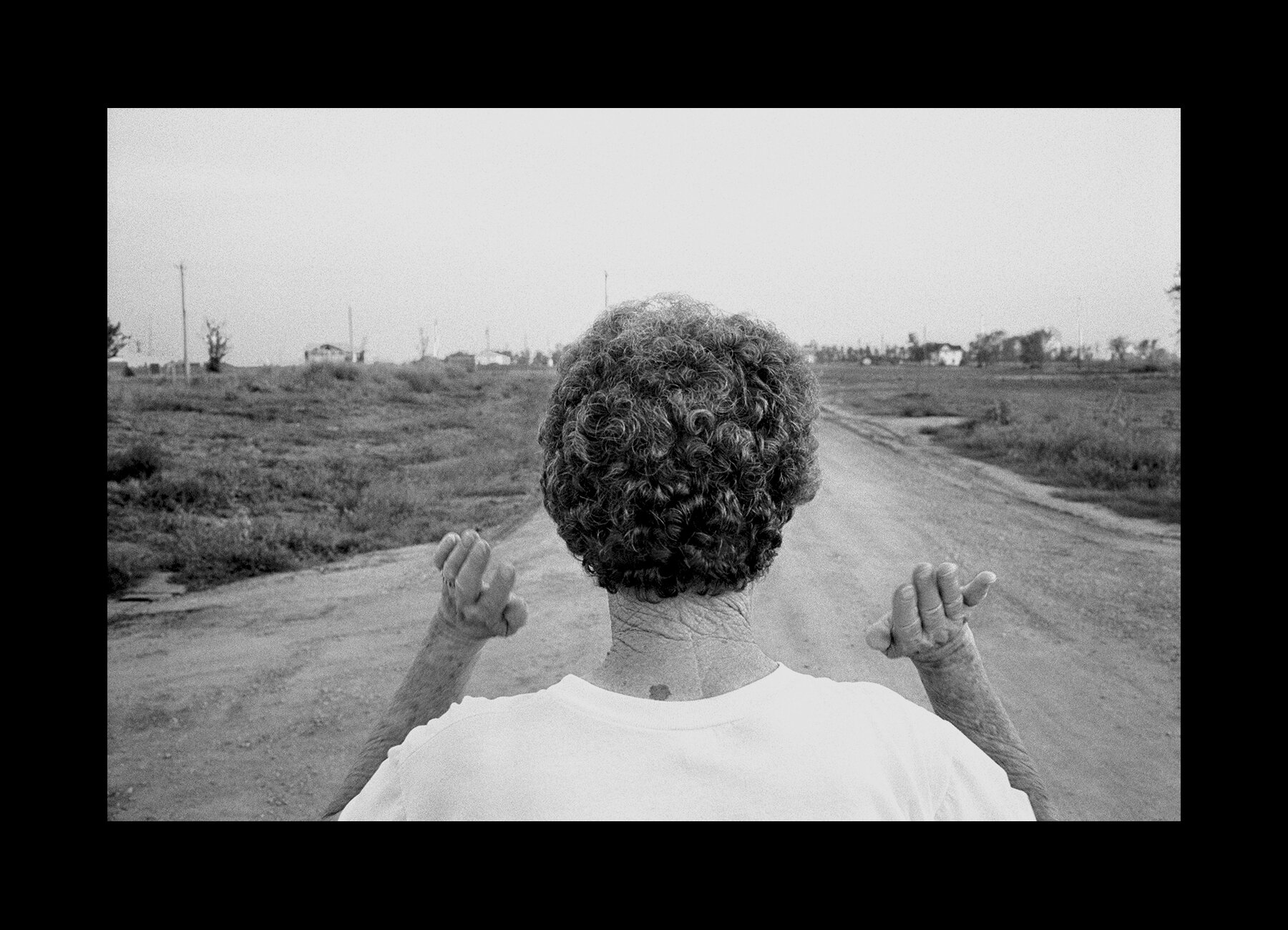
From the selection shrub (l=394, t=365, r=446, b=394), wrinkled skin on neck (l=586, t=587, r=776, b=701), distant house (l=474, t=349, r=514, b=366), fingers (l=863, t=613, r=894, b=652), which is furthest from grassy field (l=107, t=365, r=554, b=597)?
distant house (l=474, t=349, r=514, b=366)

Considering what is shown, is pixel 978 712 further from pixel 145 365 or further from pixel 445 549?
pixel 145 365

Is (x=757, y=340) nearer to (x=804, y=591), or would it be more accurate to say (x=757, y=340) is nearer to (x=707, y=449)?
(x=707, y=449)

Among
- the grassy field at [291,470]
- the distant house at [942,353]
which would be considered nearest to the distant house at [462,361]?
the grassy field at [291,470]

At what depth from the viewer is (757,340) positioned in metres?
1.42

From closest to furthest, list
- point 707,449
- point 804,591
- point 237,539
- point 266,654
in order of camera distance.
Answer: point 707,449 → point 266,654 → point 804,591 → point 237,539

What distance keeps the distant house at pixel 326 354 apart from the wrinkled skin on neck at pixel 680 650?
28.9 metres

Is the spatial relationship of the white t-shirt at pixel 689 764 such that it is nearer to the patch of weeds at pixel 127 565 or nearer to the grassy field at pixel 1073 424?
the grassy field at pixel 1073 424

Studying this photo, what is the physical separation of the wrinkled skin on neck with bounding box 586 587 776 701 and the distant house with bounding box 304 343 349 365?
94.9 feet

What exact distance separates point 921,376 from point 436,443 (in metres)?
32.2

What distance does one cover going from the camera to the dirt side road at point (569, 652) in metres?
3.93

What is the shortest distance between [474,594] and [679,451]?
1.67 feet

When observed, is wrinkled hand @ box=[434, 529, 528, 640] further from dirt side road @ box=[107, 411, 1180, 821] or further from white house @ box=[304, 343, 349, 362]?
white house @ box=[304, 343, 349, 362]

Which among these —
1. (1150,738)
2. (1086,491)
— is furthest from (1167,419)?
(1150,738)

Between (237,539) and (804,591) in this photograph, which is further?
(237,539)
